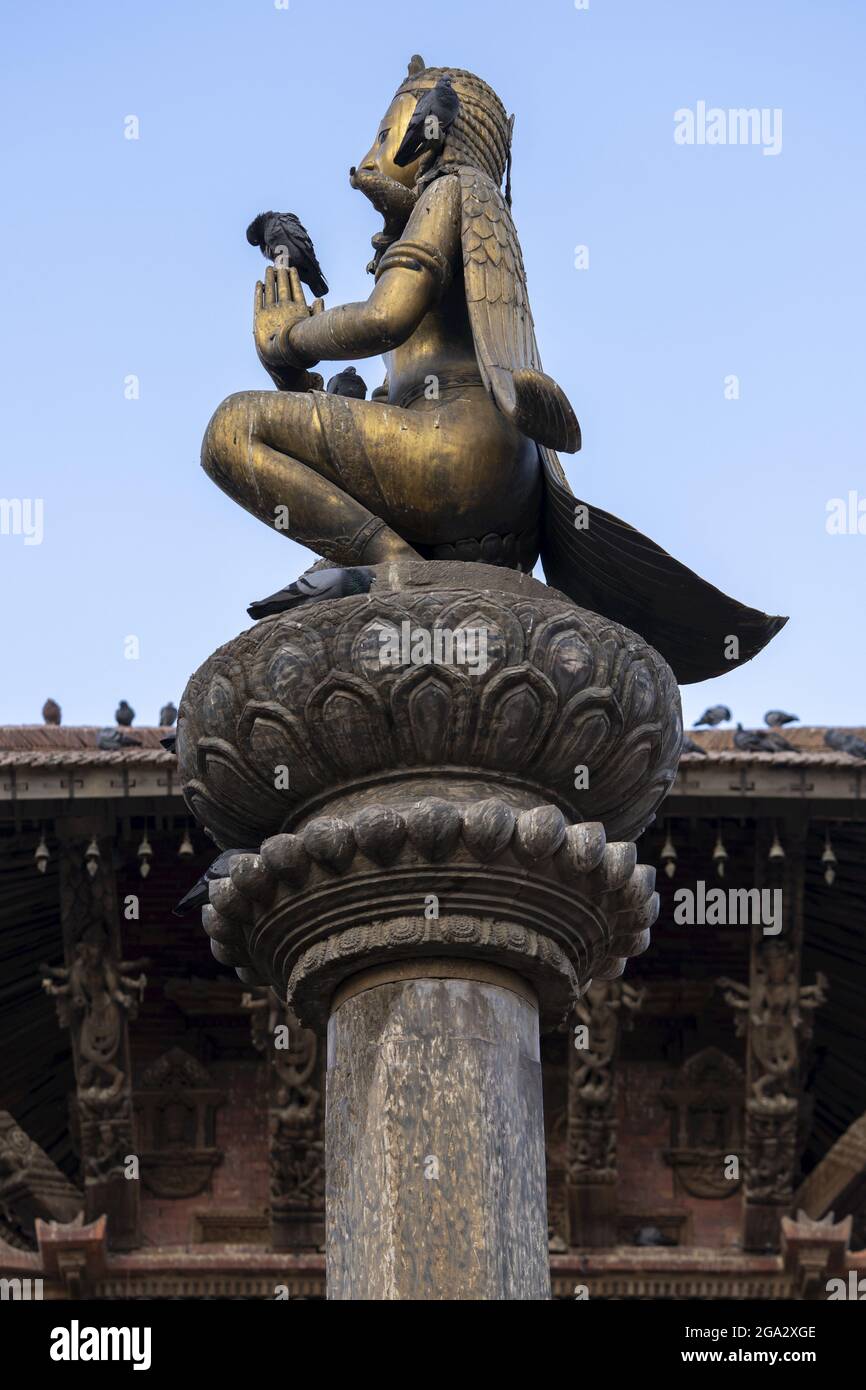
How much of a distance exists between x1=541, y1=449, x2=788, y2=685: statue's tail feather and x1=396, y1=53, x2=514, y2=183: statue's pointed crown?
0.90 metres

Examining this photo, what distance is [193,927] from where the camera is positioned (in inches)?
533

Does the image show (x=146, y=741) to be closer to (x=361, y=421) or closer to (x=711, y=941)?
(x=711, y=941)

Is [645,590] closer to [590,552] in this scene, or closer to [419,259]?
[590,552]

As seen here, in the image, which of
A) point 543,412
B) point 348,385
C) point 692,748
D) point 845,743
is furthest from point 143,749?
point 543,412

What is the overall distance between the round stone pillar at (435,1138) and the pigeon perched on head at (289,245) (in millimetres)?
2010

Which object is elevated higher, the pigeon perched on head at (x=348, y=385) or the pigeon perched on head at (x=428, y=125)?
the pigeon perched on head at (x=428, y=125)

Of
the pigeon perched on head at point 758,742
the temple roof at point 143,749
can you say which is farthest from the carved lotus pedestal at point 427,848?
the pigeon perched on head at point 758,742

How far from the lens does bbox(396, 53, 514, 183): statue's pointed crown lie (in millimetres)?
6473

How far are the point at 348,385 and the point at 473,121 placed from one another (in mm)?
772

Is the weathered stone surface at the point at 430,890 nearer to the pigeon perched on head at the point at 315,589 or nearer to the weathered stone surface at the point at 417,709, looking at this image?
the weathered stone surface at the point at 417,709

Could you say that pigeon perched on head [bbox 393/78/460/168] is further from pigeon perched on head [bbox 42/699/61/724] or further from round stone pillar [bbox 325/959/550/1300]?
pigeon perched on head [bbox 42/699/61/724]

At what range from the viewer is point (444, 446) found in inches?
234

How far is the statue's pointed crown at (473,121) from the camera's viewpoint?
6473 mm
